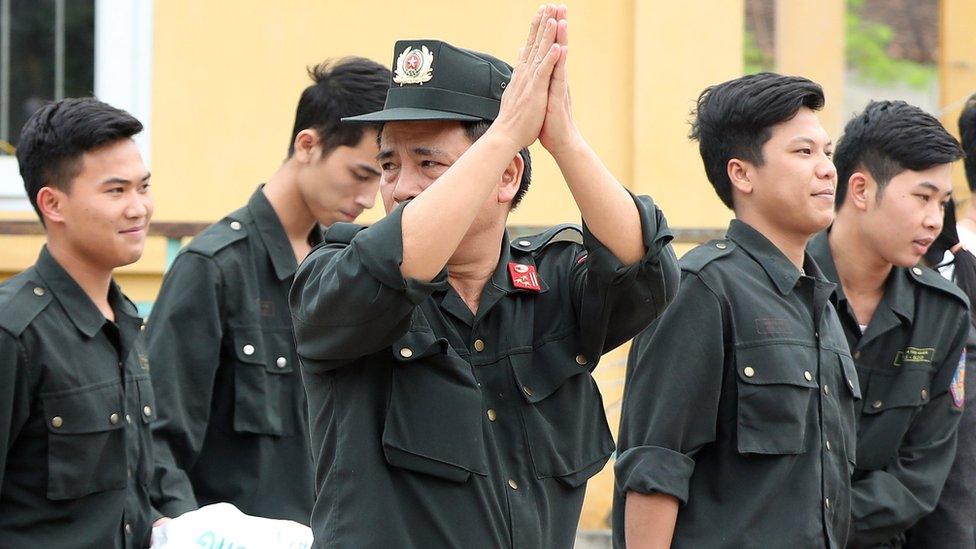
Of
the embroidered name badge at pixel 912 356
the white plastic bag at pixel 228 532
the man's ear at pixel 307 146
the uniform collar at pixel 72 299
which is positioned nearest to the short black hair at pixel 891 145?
the embroidered name badge at pixel 912 356

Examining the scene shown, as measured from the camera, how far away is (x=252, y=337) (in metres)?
4.17

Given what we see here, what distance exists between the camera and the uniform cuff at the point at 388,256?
2.46m

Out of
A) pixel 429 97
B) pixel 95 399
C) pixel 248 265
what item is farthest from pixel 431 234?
pixel 248 265

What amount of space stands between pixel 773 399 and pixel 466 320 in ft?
3.37

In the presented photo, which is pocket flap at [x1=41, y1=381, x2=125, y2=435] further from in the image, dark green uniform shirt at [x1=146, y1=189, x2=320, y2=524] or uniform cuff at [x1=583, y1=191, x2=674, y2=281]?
uniform cuff at [x1=583, y1=191, x2=674, y2=281]

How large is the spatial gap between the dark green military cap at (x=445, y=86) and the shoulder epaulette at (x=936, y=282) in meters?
1.91

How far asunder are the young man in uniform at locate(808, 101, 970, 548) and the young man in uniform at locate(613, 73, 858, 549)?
1.38ft

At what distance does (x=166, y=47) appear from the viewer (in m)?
6.11

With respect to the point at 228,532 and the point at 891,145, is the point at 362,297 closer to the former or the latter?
the point at 228,532

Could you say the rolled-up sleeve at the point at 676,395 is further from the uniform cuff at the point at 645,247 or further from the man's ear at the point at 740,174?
the uniform cuff at the point at 645,247

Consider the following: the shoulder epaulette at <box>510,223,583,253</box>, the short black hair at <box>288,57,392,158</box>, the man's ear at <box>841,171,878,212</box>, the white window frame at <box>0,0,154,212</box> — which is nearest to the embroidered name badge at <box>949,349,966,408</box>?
the man's ear at <box>841,171,878,212</box>

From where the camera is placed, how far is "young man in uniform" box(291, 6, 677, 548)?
8.20ft

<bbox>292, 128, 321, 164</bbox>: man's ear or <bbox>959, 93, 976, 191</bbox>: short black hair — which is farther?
<bbox>959, 93, 976, 191</bbox>: short black hair

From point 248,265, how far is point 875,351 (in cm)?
176
